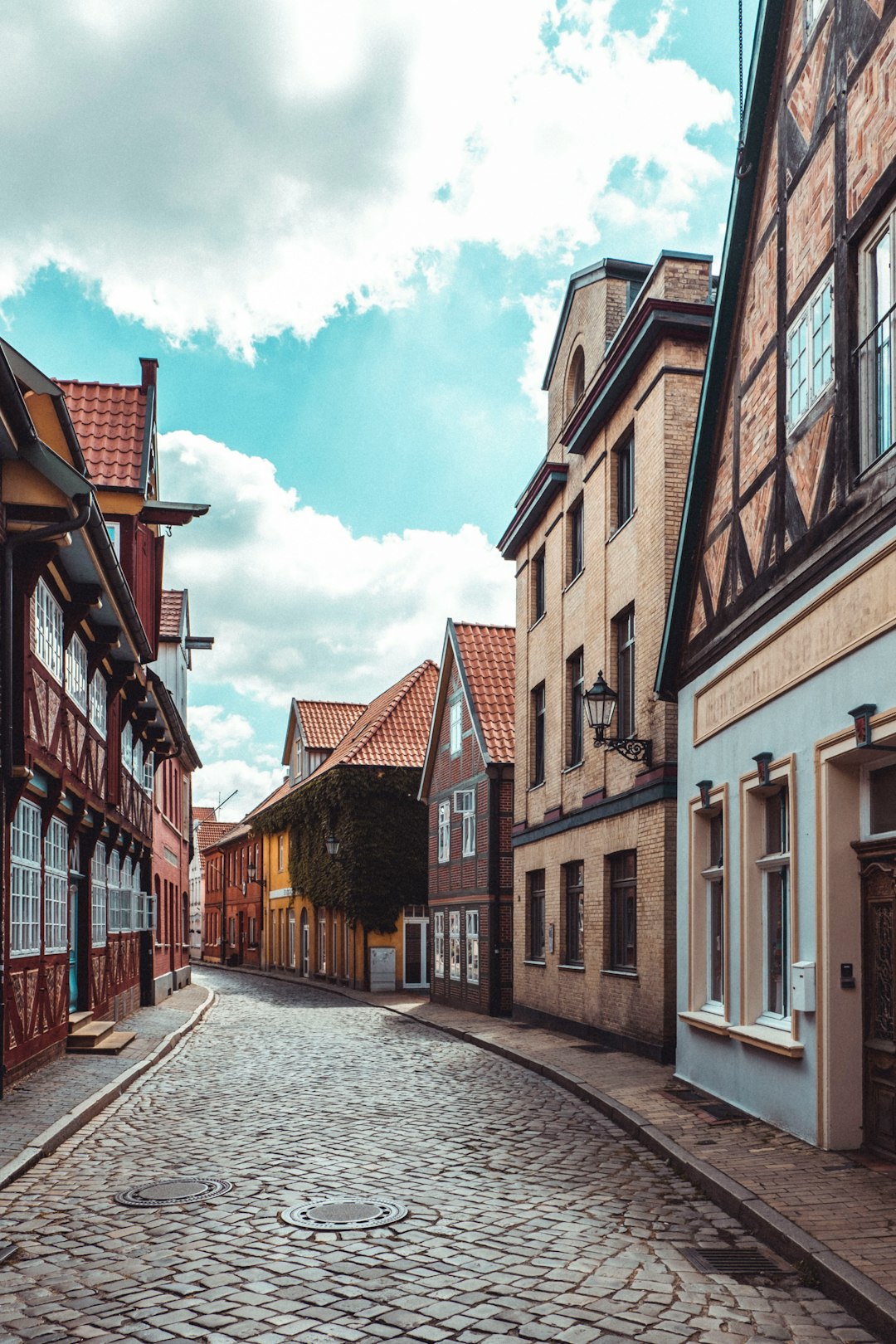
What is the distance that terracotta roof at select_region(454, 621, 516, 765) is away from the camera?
26.5 meters

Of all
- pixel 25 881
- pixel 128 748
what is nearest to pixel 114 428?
pixel 128 748

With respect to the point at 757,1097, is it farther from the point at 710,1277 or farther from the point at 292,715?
the point at 292,715

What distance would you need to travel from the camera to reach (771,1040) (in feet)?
33.1

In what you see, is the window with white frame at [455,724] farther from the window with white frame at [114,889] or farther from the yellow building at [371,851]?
the window with white frame at [114,889]

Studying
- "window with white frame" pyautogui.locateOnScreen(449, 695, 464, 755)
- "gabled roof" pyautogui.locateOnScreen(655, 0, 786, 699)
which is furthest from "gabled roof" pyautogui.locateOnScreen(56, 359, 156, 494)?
"gabled roof" pyautogui.locateOnScreen(655, 0, 786, 699)

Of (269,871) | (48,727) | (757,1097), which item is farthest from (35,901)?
(269,871)

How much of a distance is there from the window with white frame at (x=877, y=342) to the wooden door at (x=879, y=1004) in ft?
9.22

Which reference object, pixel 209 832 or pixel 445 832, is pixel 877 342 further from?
pixel 209 832

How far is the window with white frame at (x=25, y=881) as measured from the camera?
44.0 ft

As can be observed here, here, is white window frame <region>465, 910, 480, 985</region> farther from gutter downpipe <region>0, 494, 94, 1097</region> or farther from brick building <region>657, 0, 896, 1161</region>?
gutter downpipe <region>0, 494, 94, 1097</region>

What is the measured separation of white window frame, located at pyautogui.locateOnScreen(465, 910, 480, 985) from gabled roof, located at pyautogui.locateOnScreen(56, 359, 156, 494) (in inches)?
428

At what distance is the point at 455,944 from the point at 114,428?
12.7m

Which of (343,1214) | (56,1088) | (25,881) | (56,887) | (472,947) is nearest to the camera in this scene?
(343,1214)

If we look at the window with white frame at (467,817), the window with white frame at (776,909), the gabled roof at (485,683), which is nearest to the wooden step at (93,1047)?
the window with white frame at (776,909)
